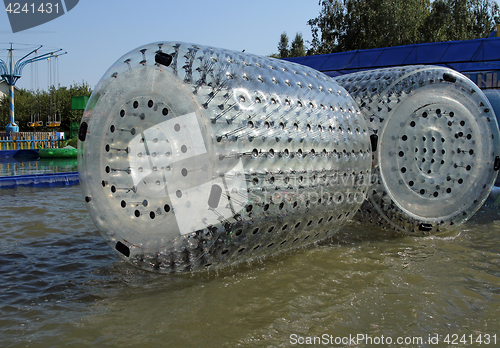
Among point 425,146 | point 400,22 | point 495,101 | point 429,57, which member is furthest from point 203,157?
point 400,22

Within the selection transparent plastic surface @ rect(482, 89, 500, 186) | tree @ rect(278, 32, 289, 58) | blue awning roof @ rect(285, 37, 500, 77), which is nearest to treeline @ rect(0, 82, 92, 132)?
tree @ rect(278, 32, 289, 58)

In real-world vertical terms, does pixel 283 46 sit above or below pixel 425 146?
above

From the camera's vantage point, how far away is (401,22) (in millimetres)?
38312

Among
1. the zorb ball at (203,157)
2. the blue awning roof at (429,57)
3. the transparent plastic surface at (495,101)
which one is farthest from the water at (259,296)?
the blue awning roof at (429,57)

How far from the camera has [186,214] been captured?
9.17ft

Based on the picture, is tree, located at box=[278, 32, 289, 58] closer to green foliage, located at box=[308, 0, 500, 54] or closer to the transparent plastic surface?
green foliage, located at box=[308, 0, 500, 54]

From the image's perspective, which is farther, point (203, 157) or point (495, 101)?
point (495, 101)

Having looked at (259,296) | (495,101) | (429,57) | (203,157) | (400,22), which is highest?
(400,22)

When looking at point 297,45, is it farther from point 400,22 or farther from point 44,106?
point 44,106

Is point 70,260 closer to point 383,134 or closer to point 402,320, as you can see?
point 402,320

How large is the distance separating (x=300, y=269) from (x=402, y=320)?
106 centimetres

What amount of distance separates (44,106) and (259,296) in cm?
6098

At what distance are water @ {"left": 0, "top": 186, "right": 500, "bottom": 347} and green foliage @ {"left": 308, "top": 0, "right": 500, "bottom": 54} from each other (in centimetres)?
3791

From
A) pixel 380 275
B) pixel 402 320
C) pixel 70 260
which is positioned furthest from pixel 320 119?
pixel 70 260
